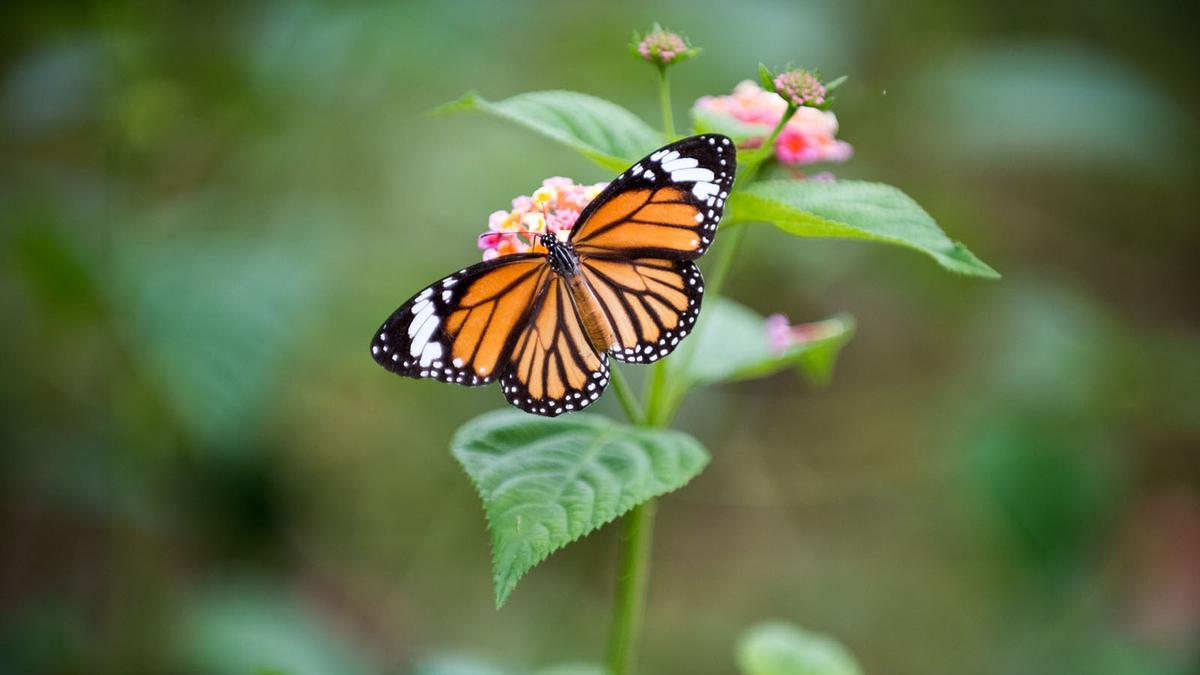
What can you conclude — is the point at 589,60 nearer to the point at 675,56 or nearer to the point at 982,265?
the point at 675,56

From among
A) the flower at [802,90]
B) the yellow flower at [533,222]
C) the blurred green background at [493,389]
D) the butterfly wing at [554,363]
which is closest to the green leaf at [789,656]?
the butterfly wing at [554,363]

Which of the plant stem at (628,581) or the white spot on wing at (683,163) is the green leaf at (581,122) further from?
the plant stem at (628,581)

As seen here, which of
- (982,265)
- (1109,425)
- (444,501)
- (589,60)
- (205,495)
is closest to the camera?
(982,265)

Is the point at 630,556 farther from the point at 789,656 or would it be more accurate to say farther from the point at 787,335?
the point at 787,335

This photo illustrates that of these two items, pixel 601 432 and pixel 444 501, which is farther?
pixel 444 501

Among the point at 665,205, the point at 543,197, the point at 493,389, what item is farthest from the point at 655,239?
the point at 493,389

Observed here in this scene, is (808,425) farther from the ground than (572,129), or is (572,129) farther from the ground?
(572,129)

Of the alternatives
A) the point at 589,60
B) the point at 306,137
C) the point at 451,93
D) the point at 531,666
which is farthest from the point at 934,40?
the point at 531,666
